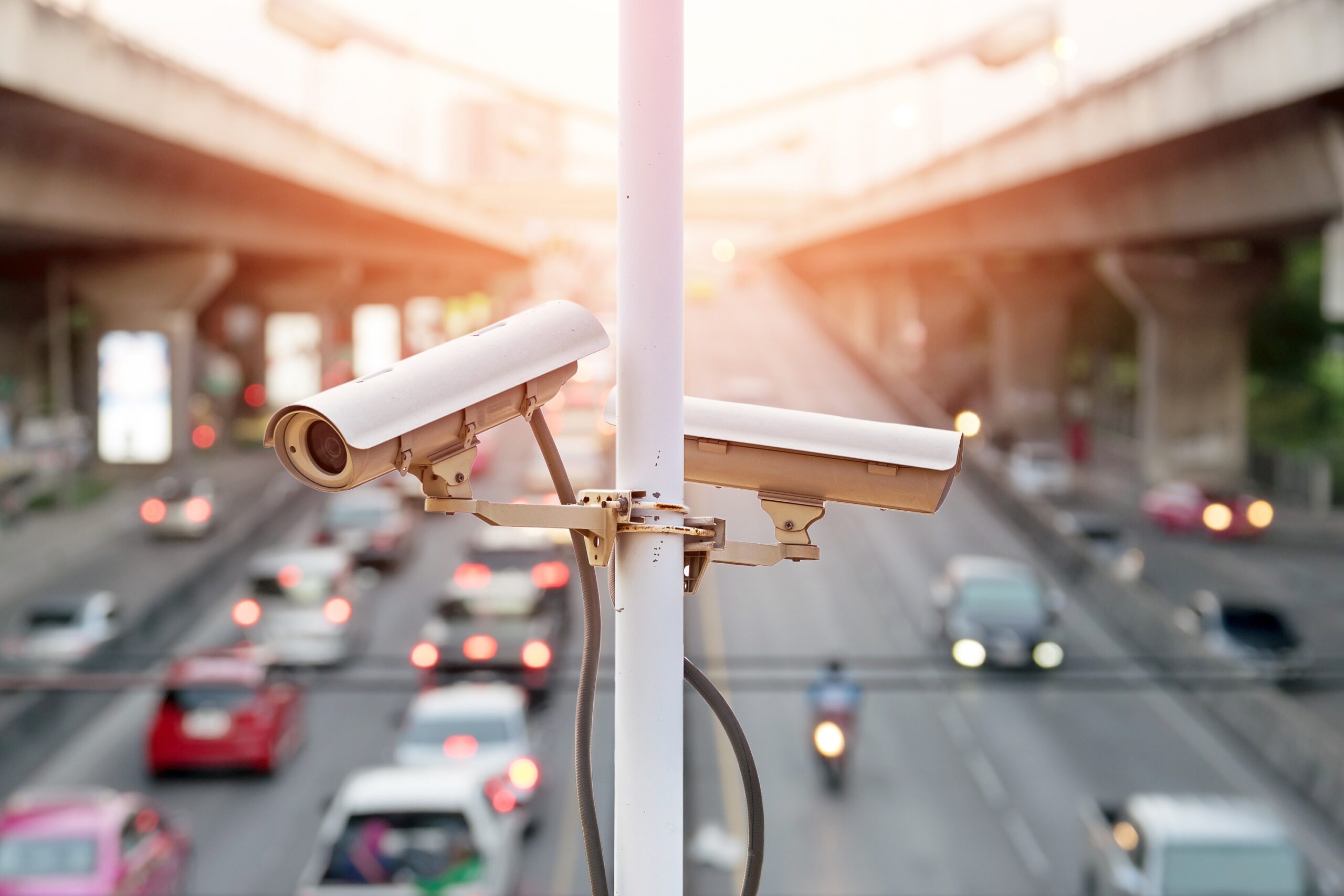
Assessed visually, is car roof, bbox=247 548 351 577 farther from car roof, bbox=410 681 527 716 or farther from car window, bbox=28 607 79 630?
car roof, bbox=410 681 527 716

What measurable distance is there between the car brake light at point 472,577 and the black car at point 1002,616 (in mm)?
7172

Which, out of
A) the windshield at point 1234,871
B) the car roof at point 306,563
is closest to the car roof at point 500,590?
the car roof at point 306,563

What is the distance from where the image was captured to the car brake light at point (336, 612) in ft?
76.7

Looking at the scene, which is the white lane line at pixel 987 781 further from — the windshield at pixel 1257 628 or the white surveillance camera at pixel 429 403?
the white surveillance camera at pixel 429 403

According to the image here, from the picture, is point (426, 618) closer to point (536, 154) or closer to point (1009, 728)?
point (536, 154)

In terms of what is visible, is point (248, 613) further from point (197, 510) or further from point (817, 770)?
point (817, 770)

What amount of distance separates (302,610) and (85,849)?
10.7 meters

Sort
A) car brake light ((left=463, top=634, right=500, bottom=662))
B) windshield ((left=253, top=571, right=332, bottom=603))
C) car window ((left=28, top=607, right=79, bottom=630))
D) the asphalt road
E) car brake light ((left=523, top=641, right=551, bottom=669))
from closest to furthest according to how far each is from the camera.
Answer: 1. the asphalt road
2. car brake light ((left=463, top=634, right=500, bottom=662))
3. car brake light ((left=523, top=641, right=551, bottom=669))
4. car window ((left=28, top=607, right=79, bottom=630))
5. windshield ((left=253, top=571, right=332, bottom=603))

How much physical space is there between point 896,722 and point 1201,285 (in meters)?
23.6

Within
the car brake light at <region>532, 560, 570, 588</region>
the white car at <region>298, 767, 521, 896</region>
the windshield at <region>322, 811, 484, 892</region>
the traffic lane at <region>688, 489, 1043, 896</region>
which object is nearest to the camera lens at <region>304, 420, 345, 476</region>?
the traffic lane at <region>688, 489, 1043, 896</region>

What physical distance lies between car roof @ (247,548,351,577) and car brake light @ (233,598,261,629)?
450mm

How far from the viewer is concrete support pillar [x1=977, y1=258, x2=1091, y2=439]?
58156 mm

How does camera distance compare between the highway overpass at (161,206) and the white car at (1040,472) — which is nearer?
the highway overpass at (161,206)

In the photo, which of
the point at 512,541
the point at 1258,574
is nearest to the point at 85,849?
the point at 512,541
